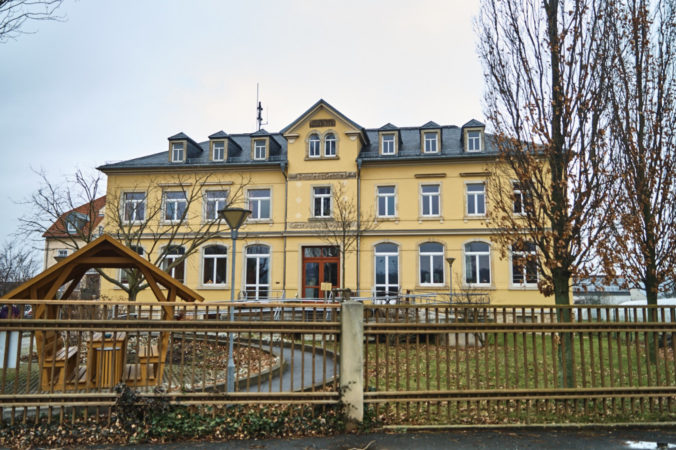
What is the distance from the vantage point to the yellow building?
23.9 m

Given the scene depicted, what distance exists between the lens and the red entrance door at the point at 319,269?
24.8 m

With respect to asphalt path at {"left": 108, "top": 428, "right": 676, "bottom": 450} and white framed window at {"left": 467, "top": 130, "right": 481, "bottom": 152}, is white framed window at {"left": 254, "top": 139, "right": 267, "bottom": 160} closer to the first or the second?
white framed window at {"left": 467, "top": 130, "right": 481, "bottom": 152}

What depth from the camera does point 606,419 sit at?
6379 mm

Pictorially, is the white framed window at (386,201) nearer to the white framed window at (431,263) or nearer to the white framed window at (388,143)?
the white framed window at (388,143)

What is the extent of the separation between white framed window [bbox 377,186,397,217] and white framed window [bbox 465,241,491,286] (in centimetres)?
406

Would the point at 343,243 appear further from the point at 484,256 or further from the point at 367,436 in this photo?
the point at 367,436

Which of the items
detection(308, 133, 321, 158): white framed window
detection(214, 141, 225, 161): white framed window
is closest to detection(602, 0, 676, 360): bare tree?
detection(308, 133, 321, 158): white framed window

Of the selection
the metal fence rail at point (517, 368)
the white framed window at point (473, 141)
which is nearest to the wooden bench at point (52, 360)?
the metal fence rail at point (517, 368)

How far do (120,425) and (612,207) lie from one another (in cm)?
758

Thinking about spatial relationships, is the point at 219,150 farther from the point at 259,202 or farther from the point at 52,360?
the point at 52,360

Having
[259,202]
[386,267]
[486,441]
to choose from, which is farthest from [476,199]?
[486,441]

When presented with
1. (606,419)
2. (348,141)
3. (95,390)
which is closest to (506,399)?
(606,419)

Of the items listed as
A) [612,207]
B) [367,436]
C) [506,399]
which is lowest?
[367,436]

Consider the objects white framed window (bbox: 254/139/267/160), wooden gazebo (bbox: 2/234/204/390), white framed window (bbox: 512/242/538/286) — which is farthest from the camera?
white framed window (bbox: 254/139/267/160)
